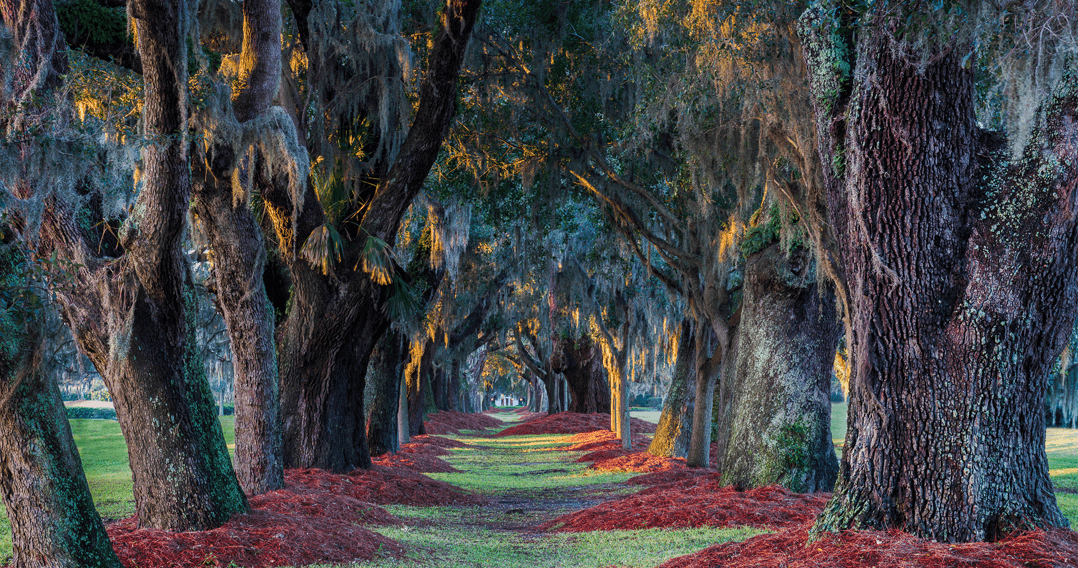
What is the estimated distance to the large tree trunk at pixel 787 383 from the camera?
28.3 feet

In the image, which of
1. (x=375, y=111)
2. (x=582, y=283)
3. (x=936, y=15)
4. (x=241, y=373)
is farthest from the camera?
(x=582, y=283)

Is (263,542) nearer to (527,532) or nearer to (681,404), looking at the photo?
(527,532)

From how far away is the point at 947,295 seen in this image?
435 cm

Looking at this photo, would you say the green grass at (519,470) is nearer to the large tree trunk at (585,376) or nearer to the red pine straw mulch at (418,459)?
the red pine straw mulch at (418,459)

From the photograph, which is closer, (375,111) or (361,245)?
(361,245)

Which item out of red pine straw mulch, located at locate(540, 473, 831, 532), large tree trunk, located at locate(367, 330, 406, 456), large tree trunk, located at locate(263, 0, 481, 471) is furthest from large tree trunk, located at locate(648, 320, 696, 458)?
large tree trunk, located at locate(263, 0, 481, 471)

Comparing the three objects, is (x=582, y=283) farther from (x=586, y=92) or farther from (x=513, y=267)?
(x=586, y=92)

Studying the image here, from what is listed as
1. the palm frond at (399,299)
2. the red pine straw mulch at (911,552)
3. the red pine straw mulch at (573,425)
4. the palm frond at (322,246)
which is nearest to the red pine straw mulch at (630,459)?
the palm frond at (399,299)

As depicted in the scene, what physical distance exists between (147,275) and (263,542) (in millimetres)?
2322

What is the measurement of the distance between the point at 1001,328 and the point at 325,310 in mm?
7835

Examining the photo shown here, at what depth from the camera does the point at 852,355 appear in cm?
474

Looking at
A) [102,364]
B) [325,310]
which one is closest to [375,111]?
[325,310]

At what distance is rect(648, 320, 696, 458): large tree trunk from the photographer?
603 inches

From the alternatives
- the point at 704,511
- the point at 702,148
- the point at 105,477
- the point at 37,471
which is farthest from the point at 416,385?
the point at 37,471
